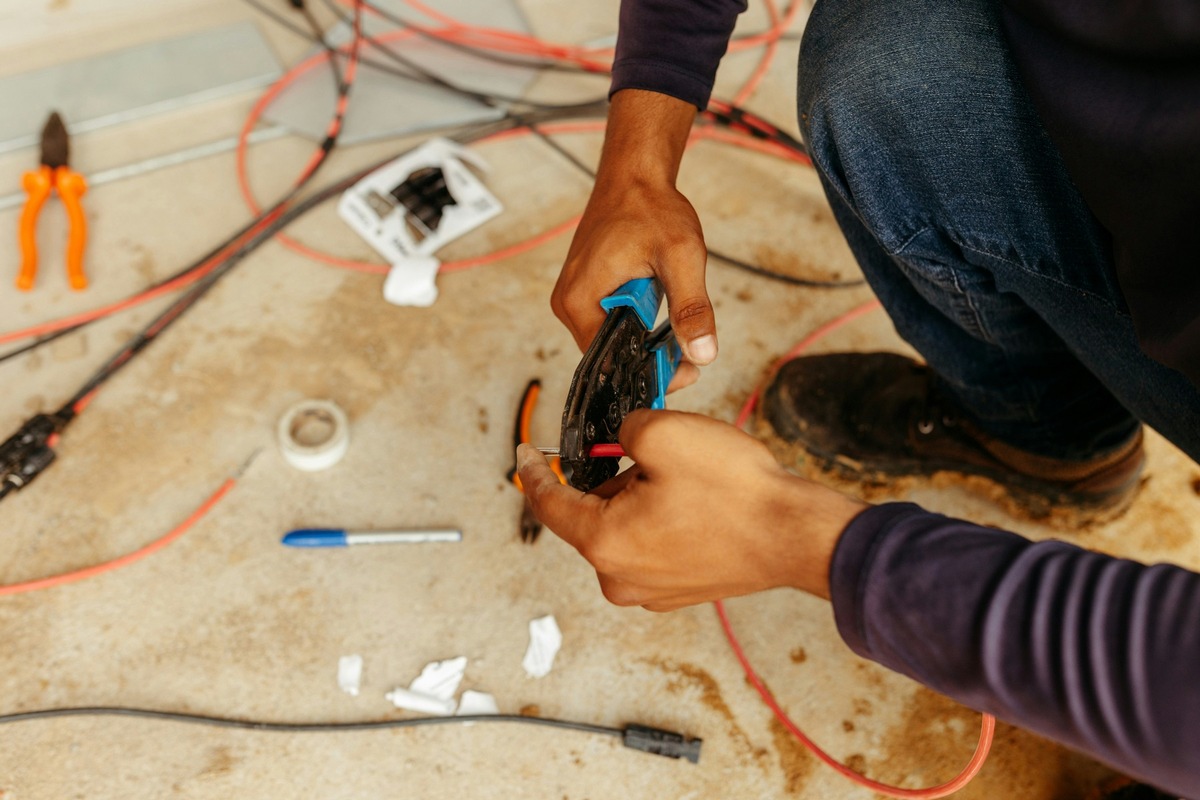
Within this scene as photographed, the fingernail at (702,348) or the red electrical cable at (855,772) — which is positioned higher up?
→ the fingernail at (702,348)

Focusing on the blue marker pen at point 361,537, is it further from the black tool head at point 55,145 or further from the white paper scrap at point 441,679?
the black tool head at point 55,145

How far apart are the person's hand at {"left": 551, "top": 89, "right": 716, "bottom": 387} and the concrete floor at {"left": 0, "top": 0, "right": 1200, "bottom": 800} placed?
0.48m

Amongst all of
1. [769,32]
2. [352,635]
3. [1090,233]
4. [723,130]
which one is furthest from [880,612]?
[769,32]

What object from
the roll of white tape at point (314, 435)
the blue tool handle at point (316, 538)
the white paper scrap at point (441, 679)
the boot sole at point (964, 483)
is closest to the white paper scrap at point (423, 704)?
the white paper scrap at point (441, 679)

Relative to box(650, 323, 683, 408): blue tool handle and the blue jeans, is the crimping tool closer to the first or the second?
box(650, 323, 683, 408): blue tool handle

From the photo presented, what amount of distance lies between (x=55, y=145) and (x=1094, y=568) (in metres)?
1.63

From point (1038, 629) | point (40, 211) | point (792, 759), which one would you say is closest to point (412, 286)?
point (40, 211)

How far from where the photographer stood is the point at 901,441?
121cm

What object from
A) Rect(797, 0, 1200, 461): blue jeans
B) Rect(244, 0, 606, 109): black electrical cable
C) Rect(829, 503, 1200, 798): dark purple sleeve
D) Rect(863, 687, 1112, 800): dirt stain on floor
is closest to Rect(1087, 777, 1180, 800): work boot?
Rect(863, 687, 1112, 800): dirt stain on floor

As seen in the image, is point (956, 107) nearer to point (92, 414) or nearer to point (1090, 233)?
point (1090, 233)

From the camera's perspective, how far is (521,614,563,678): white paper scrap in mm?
1114

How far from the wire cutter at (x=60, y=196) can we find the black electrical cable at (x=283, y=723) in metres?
0.69

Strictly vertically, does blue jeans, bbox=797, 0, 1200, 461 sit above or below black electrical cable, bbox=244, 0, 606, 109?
above

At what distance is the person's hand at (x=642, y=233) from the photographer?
79 centimetres
